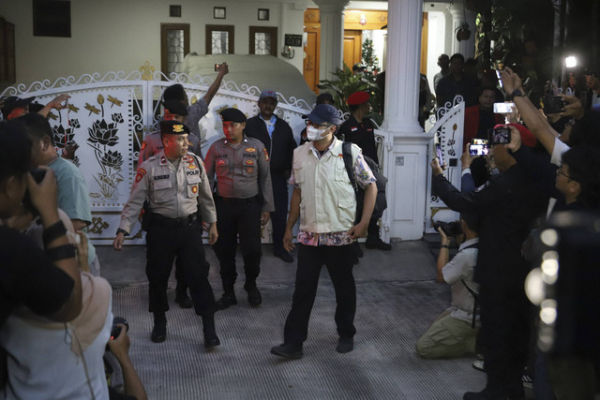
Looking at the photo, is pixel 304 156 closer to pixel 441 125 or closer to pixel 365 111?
pixel 365 111

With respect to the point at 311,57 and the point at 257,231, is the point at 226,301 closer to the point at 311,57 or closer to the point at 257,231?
the point at 257,231

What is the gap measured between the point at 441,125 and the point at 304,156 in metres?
3.75

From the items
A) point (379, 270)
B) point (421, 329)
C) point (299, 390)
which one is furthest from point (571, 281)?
point (379, 270)

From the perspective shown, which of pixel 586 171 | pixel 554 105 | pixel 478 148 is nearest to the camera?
pixel 586 171

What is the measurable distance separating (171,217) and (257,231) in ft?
4.04

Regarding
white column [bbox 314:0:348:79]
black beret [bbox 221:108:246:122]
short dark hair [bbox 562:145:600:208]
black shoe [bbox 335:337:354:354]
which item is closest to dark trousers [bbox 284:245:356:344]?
black shoe [bbox 335:337:354:354]

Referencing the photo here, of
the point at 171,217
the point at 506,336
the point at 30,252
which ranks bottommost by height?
the point at 506,336

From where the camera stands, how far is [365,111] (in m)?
7.73

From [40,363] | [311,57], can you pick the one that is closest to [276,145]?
[40,363]

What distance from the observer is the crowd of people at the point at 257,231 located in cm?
227

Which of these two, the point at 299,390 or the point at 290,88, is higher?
the point at 290,88

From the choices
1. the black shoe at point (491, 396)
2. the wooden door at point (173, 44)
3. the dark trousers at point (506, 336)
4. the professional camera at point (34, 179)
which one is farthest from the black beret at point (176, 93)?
the wooden door at point (173, 44)

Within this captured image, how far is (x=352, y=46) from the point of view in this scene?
18328 mm

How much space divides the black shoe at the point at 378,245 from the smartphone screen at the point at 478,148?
3507mm
